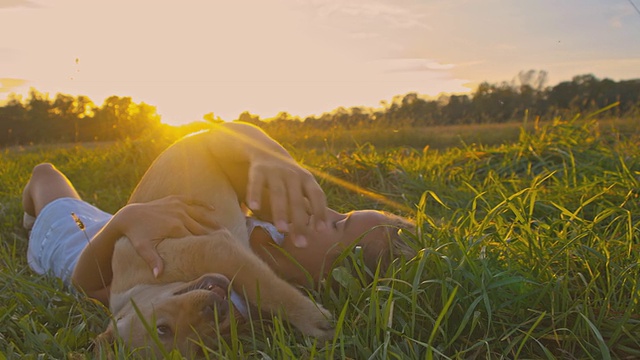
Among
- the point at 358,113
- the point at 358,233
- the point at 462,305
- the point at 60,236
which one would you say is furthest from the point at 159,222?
the point at 358,113

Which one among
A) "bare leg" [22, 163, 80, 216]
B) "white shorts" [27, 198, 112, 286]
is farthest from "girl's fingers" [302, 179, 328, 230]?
"bare leg" [22, 163, 80, 216]

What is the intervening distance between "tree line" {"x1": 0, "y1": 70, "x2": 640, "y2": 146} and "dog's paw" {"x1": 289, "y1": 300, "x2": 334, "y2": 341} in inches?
227

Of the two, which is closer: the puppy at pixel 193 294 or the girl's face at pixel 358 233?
the puppy at pixel 193 294

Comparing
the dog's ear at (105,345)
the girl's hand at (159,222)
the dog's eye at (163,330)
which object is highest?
the girl's hand at (159,222)

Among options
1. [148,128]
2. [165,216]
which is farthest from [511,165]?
[148,128]

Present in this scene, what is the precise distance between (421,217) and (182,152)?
0.99 meters

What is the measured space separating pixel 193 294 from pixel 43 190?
2702 mm

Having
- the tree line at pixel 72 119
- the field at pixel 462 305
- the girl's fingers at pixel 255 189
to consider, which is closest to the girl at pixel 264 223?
the girl's fingers at pixel 255 189

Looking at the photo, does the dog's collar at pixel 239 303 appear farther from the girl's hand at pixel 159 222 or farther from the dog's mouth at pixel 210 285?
the girl's hand at pixel 159 222

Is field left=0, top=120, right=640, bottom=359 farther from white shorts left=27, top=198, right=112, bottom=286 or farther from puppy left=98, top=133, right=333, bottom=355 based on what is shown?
white shorts left=27, top=198, right=112, bottom=286

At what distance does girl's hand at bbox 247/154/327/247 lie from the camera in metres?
1.49

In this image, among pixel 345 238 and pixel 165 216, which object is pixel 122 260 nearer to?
pixel 165 216

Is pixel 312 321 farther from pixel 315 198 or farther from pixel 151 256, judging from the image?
pixel 151 256

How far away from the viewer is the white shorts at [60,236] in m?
2.69
